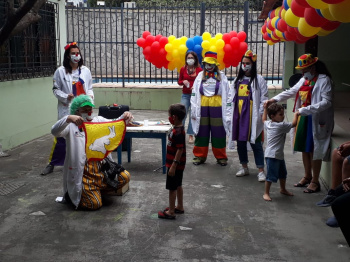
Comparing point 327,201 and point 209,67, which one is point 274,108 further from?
point 209,67

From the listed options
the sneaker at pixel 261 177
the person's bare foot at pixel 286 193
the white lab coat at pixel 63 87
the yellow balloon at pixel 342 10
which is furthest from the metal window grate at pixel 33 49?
the yellow balloon at pixel 342 10

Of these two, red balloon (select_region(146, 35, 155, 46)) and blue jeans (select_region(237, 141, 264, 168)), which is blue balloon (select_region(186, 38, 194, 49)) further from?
blue jeans (select_region(237, 141, 264, 168))

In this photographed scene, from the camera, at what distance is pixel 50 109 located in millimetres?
9359

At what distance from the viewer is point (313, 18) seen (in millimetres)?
4469

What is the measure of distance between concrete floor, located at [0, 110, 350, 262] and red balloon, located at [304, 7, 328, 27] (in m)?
2.08

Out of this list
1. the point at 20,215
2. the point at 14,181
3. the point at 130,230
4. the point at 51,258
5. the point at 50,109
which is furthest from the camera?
the point at 50,109

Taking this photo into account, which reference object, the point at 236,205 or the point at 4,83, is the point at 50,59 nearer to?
the point at 4,83

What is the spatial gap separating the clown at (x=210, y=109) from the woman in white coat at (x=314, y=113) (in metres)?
1.30

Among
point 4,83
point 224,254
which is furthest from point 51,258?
point 4,83


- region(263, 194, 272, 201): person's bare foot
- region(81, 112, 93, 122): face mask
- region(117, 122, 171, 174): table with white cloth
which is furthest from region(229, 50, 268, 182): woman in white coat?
region(81, 112, 93, 122): face mask

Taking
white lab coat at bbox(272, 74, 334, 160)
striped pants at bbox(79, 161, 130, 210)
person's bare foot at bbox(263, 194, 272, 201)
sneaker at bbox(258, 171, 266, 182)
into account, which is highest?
white lab coat at bbox(272, 74, 334, 160)

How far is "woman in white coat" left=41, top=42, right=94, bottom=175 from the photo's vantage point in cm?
622

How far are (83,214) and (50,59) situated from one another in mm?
5627

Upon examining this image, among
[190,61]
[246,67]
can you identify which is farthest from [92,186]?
[190,61]
